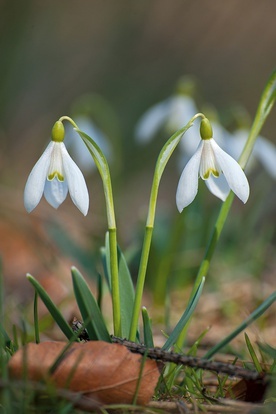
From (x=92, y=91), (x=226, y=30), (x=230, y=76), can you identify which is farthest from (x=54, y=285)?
(x=226, y=30)

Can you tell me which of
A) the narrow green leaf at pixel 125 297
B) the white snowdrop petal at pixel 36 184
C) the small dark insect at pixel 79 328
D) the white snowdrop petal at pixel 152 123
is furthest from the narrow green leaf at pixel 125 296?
the white snowdrop petal at pixel 152 123

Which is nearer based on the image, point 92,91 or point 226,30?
point 92,91

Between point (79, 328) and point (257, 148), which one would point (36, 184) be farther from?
point (257, 148)

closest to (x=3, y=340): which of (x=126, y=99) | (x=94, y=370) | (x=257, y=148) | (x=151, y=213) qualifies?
(x=94, y=370)

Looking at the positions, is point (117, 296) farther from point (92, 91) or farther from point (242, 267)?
point (92, 91)

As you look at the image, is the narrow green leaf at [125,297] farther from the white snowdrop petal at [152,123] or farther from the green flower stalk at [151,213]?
the white snowdrop petal at [152,123]

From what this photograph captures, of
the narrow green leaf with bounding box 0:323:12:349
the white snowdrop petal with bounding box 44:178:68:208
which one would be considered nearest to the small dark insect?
the narrow green leaf with bounding box 0:323:12:349
